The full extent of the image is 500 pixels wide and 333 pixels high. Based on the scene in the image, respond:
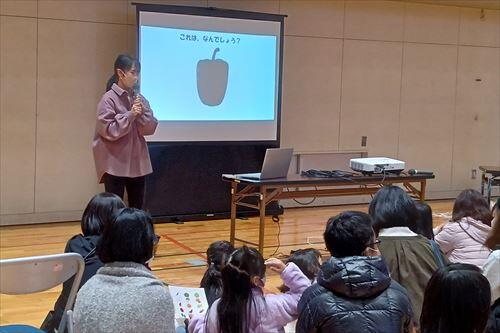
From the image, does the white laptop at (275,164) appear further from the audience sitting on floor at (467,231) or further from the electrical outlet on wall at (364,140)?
the electrical outlet on wall at (364,140)

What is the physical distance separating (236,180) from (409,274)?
253 centimetres

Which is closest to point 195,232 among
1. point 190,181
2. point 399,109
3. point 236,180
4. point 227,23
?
point 190,181

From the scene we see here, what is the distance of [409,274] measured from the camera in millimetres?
2801

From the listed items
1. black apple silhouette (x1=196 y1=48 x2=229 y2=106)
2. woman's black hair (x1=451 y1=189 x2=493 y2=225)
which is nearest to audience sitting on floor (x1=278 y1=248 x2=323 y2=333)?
woman's black hair (x1=451 y1=189 x2=493 y2=225)

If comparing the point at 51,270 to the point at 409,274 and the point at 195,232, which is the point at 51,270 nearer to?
the point at 409,274

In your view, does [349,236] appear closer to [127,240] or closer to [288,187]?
[127,240]

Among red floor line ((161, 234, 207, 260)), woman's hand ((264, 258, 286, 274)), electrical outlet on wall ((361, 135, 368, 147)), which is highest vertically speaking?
electrical outlet on wall ((361, 135, 368, 147))

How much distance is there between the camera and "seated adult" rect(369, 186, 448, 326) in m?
2.80

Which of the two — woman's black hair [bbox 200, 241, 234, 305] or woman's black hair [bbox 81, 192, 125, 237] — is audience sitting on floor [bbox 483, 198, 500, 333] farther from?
woman's black hair [bbox 81, 192, 125, 237]

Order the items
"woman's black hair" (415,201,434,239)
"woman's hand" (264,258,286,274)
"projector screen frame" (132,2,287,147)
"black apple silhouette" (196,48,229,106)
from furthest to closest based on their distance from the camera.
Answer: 1. "black apple silhouette" (196,48,229,106)
2. "projector screen frame" (132,2,287,147)
3. "woman's black hair" (415,201,434,239)
4. "woman's hand" (264,258,286,274)

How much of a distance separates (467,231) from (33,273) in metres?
2.38

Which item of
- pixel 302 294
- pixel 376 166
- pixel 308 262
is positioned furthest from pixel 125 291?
pixel 376 166

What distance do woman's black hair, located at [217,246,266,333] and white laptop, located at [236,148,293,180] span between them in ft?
9.28

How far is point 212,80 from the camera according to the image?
705 cm
